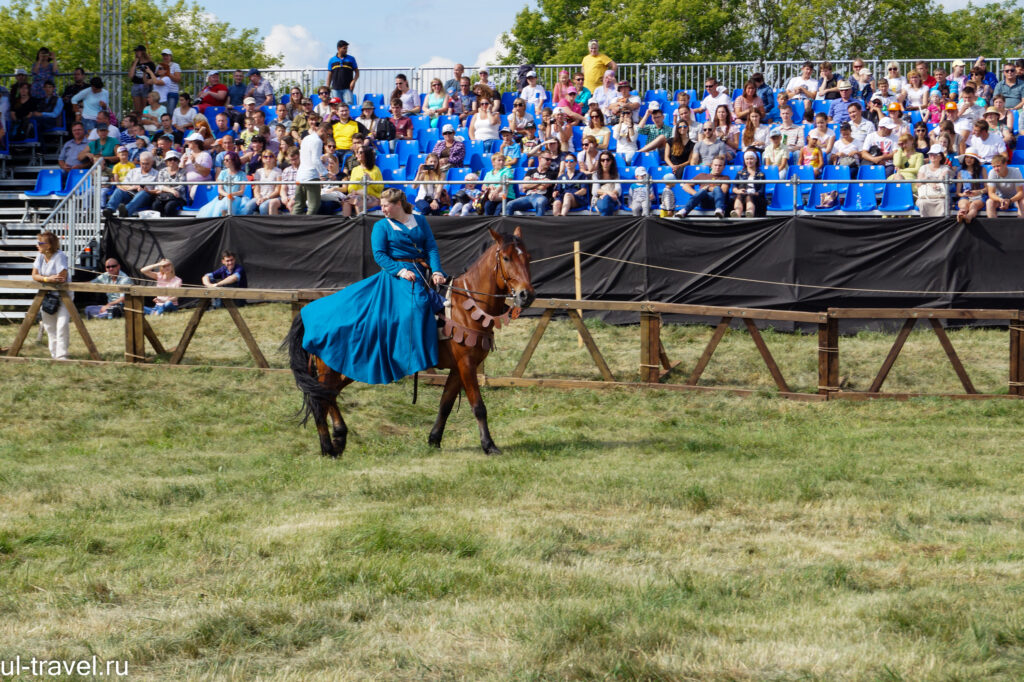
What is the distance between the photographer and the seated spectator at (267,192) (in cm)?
2209

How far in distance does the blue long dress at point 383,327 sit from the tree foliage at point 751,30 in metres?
44.4

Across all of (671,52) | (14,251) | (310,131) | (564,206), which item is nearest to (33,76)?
(14,251)

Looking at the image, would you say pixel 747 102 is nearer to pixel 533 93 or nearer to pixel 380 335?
pixel 533 93

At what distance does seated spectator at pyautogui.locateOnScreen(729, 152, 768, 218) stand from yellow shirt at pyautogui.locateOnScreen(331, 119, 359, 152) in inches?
319

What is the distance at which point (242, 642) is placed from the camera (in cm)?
582

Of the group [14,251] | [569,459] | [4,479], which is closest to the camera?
[4,479]

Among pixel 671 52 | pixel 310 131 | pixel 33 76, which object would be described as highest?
pixel 671 52

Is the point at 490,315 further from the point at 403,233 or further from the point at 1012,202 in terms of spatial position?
the point at 1012,202

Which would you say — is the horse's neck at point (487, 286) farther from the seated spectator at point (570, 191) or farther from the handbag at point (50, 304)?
the seated spectator at point (570, 191)

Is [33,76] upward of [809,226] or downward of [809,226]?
upward

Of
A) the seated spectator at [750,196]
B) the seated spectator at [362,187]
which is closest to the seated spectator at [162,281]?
the seated spectator at [362,187]

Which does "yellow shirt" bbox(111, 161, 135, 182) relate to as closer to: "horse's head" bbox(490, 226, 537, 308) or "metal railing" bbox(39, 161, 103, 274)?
"metal railing" bbox(39, 161, 103, 274)

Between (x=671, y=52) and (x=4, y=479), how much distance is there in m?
49.1

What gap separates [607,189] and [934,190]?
5.20 metres
